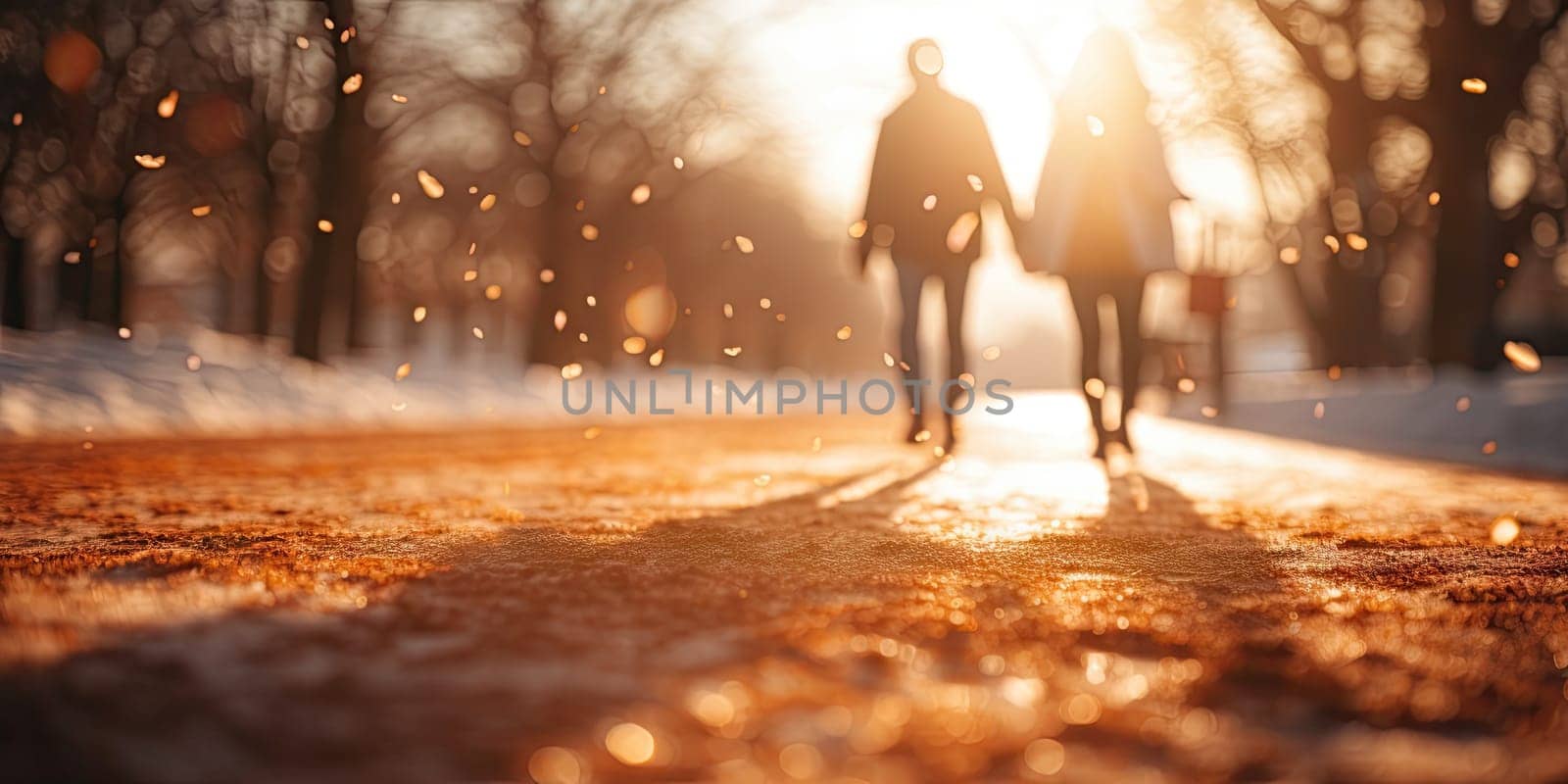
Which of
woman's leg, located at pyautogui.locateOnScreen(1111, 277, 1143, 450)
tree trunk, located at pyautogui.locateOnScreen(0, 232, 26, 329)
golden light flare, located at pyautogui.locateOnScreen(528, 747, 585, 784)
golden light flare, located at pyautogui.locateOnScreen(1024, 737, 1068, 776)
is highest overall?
tree trunk, located at pyautogui.locateOnScreen(0, 232, 26, 329)

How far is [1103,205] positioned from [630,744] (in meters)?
6.14

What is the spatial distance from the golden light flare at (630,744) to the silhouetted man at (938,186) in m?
6.64

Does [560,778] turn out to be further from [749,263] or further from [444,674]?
[749,263]

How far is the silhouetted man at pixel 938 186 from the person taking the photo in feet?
27.0

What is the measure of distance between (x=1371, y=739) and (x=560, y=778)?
3.25ft

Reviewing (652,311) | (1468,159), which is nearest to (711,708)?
(1468,159)

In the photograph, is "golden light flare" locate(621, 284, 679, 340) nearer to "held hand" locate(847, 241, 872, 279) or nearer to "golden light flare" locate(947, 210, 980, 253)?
"held hand" locate(847, 241, 872, 279)

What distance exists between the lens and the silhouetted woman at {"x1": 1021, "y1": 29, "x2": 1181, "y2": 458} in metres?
7.27

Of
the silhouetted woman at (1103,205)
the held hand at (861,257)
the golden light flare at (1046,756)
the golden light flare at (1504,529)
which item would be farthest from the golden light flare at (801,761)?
the held hand at (861,257)

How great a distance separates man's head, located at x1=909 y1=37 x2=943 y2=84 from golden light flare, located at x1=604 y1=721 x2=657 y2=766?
6.92m

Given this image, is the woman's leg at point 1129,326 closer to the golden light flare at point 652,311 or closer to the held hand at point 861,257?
the held hand at point 861,257

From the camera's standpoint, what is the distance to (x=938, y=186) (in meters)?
8.23

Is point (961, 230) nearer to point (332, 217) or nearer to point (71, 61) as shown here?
point (332, 217)

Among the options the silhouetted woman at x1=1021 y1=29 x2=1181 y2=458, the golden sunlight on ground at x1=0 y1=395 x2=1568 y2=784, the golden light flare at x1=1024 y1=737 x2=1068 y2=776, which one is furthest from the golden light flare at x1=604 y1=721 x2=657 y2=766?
the silhouetted woman at x1=1021 y1=29 x2=1181 y2=458
